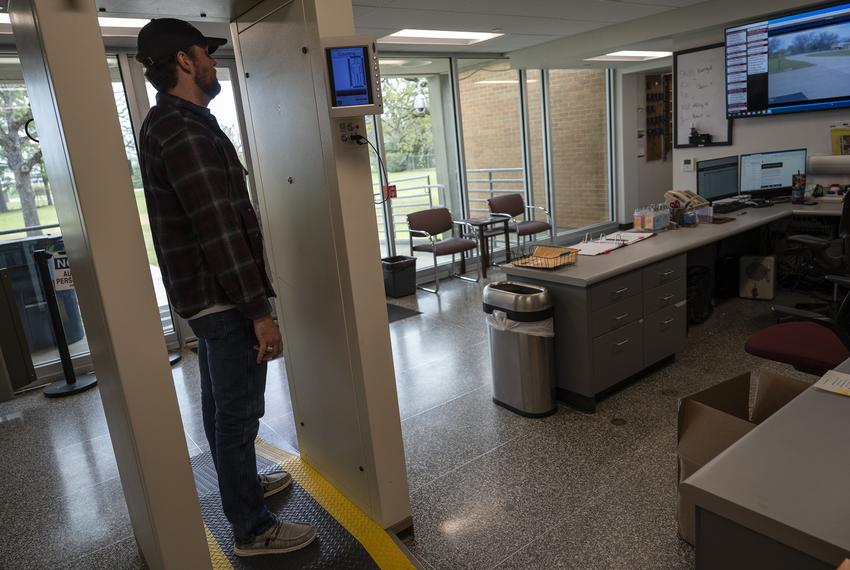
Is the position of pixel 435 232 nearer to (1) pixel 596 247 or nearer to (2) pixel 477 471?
(1) pixel 596 247

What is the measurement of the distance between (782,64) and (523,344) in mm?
3728

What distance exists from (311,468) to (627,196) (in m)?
7.25

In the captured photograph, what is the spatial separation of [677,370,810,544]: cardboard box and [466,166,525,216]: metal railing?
18.7 ft

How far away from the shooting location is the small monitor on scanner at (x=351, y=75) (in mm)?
1837

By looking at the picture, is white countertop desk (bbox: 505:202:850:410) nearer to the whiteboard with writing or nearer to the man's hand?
the man's hand

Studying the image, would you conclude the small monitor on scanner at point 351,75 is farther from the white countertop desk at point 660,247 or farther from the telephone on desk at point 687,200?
the telephone on desk at point 687,200

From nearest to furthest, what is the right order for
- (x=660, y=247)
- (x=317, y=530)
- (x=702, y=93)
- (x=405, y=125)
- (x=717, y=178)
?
(x=317, y=530) → (x=660, y=247) → (x=717, y=178) → (x=702, y=93) → (x=405, y=125)

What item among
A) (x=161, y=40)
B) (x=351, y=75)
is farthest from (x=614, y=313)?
(x=161, y=40)

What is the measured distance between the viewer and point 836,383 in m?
1.50

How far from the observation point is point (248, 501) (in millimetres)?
2057

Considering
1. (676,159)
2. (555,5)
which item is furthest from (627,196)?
(555,5)

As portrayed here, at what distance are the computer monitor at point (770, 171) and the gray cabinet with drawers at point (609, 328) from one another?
83.0 inches

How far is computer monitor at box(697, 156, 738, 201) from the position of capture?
486cm

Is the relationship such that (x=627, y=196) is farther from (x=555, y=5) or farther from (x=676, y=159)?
(x=555, y=5)
